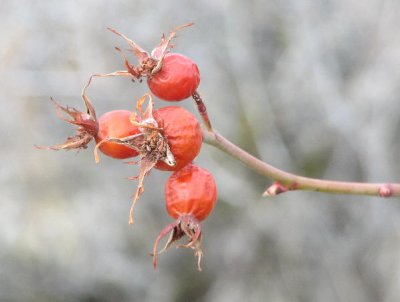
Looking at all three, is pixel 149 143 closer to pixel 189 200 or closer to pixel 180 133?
pixel 180 133

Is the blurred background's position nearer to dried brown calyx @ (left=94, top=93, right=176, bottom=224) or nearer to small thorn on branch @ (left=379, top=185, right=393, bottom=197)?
small thorn on branch @ (left=379, top=185, right=393, bottom=197)

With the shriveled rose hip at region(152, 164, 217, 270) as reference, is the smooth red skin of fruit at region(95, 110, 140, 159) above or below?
above

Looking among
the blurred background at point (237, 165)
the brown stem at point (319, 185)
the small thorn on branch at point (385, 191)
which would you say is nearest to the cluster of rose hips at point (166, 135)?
the brown stem at point (319, 185)

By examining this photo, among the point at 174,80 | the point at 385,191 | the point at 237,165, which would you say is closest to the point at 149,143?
the point at 174,80

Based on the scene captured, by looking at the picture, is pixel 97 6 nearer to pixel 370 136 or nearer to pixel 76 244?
pixel 76 244

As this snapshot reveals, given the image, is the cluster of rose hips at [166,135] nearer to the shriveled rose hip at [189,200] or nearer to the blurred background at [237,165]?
the shriveled rose hip at [189,200]

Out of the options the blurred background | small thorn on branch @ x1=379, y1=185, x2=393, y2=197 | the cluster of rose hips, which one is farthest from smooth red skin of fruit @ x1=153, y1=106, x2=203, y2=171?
the blurred background

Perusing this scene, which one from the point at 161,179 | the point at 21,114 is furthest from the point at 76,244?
the point at 21,114
